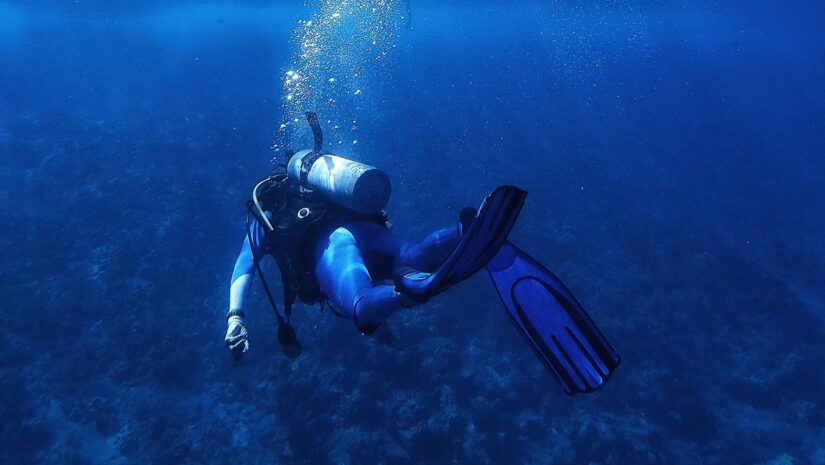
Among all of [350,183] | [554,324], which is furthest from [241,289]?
[554,324]

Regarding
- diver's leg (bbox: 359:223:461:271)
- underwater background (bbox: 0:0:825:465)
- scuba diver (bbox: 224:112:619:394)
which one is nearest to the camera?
scuba diver (bbox: 224:112:619:394)

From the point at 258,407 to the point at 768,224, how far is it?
20.1m

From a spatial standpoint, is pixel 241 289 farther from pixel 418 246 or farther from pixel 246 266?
pixel 418 246

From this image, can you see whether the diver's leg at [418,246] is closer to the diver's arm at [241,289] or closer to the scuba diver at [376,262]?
the scuba diver at [376,262]

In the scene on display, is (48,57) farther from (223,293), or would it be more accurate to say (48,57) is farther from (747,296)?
(747,296)

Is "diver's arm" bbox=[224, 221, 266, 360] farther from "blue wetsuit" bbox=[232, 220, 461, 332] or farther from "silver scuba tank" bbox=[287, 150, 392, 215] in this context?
"silver scuba tank" bbox=[287, 150, 392, 215]

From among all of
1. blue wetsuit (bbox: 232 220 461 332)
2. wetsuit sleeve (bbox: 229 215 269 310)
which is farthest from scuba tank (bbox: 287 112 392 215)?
wetsuit sleeve (bbox: 229 215 269 310)

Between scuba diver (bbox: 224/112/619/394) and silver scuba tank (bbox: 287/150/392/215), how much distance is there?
0.01 metres

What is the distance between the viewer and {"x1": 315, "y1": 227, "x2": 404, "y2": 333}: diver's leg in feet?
9.46

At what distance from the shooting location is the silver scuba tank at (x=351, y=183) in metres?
3.99

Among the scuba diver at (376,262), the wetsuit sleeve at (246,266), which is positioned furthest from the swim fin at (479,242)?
the wetsuit sleeve at (246,266)

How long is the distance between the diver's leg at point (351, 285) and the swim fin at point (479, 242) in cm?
31

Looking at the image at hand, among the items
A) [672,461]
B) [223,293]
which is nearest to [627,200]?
[672,461]

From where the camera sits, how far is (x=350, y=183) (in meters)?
3.97
